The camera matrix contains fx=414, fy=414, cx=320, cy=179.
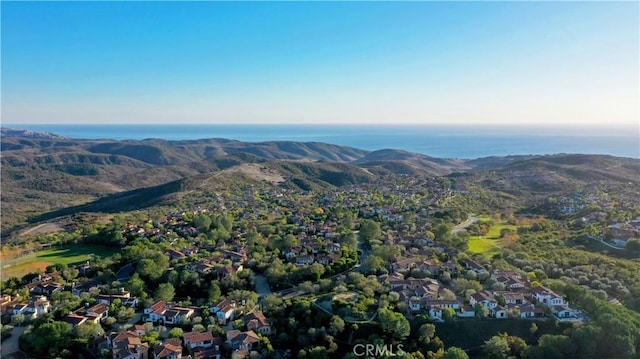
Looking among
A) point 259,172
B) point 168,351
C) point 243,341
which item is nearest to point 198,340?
point 168,351

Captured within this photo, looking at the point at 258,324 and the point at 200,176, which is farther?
the point at 200,176

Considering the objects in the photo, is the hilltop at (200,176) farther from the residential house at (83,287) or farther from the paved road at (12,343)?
the paved road at (12,343)

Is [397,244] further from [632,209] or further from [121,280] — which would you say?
[632,209]

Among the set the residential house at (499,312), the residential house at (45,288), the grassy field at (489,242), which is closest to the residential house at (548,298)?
the residential house at (499,312)

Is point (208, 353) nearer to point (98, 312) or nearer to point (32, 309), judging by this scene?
point (98, 312)

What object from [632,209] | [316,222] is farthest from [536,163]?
[316,222]

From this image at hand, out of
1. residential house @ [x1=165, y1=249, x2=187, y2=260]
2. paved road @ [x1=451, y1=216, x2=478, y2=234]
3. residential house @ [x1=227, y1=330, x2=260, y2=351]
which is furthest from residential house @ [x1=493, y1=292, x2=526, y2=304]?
residential house @ [x1=165, y1=249, x2=187, y2=260]
